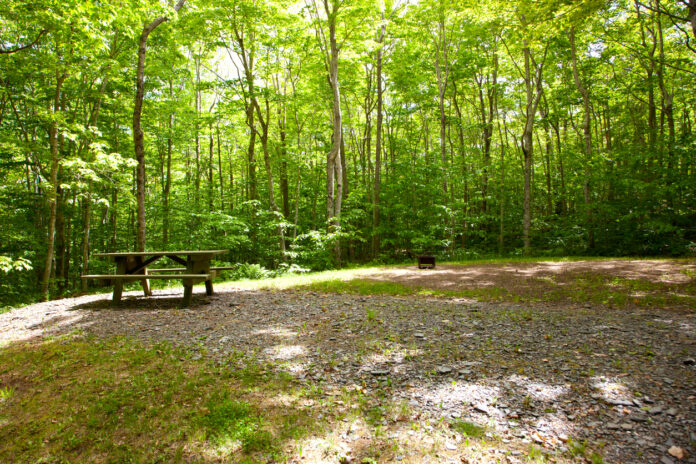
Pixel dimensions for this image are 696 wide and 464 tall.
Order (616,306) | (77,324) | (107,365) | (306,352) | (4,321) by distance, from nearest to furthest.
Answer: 1. (107,365)
2. (306,352)
3. (77,324)
4. (616,306)
5. (4,321)

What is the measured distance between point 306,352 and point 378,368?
3.03 ft

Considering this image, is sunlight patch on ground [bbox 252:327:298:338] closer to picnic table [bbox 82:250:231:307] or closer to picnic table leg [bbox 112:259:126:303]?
picnic table [bbox 82:250:231:307]

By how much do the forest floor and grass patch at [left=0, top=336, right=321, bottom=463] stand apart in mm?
13

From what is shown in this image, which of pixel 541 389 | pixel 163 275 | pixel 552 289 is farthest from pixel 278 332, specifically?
pixel 552 289

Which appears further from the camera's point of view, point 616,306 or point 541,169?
point 541,169

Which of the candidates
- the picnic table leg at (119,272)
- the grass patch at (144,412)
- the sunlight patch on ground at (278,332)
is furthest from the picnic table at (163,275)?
the grass patch at (144,412)

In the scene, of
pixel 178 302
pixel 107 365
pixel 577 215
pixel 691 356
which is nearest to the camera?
pixel 691 356

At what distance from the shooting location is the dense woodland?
9.72 metres

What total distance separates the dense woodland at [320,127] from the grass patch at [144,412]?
6.63 m

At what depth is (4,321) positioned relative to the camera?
19.6ft

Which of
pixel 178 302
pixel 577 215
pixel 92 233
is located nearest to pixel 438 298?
pixel 178 302

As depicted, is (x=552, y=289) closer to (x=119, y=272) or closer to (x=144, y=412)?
(x=144, y=412)

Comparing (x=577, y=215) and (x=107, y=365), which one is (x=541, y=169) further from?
(x=107, y=365)

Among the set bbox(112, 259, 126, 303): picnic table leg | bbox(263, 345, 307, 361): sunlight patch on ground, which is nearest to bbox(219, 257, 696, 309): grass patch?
bbox(112, 259, 126, 303): picnic table leg
